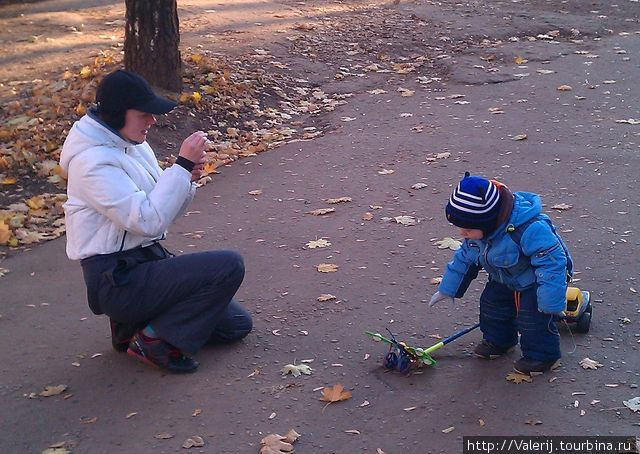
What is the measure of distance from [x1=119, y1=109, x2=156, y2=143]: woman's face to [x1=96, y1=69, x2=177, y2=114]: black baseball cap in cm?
4

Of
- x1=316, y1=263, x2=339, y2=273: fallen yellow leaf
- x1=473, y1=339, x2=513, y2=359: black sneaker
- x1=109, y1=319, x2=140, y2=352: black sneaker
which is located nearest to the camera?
x1=473, y1=339, x2=513, y2=359: black sneaker

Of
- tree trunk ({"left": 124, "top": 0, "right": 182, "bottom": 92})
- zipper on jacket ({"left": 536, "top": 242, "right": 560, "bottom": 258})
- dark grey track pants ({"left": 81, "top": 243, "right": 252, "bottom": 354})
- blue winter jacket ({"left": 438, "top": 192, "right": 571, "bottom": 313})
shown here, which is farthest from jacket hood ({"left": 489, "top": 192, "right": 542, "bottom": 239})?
tree trunk ({"left": 124, "top": 0, "right": 182, "bottom": 92})

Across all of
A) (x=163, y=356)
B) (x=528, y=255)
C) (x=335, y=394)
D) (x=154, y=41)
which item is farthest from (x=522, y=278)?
(x=154, y=41)

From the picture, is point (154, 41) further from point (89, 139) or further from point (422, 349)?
point (422, 349)

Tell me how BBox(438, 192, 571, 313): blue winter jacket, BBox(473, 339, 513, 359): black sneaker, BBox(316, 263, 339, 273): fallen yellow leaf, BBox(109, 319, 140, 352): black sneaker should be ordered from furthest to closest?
1. BBox(316, 263, 339, 273): fallen yellow leaf
2. BBox(109, 319, 140, 352): black sneaker
3. BBox(473, 339, 513, 359): black sneaker
4. BBox(438, 192, 571, 313): blue winter jacket

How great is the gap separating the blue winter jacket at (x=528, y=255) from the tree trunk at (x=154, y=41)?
5.35 metres

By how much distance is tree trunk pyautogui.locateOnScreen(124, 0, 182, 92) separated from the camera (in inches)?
328

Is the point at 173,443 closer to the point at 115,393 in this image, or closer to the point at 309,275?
the point at 115,393

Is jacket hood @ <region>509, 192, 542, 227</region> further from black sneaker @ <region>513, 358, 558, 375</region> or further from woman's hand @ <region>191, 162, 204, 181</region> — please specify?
woman's hand @ <region>191, 162, 204, 181</region>

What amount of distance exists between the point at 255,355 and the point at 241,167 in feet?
11.5

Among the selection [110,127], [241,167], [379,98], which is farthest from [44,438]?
[379,98]

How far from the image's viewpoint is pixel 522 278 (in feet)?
12.7

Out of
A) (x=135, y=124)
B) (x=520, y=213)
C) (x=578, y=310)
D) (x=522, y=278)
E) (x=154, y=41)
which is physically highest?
(x=135, y=124)

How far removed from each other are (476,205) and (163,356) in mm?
1706
